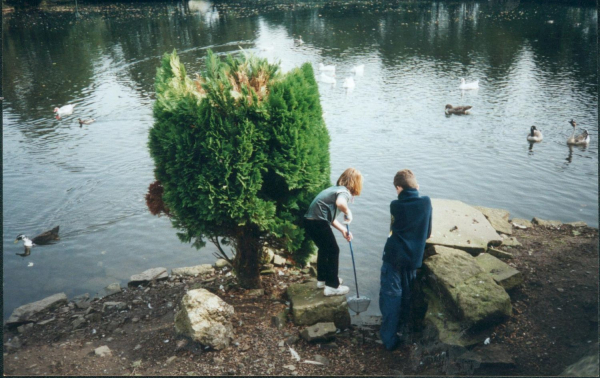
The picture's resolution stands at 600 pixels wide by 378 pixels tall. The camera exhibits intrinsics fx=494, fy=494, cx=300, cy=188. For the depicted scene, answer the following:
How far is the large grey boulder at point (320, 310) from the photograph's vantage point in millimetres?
6066

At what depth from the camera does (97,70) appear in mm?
25828

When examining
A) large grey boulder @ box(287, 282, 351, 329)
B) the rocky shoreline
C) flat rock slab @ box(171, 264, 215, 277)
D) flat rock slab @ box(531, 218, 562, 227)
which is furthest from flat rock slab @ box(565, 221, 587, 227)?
flat rock slab @ box(171, 264, 215, 277)

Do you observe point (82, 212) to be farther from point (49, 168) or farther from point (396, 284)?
point (396, 284)

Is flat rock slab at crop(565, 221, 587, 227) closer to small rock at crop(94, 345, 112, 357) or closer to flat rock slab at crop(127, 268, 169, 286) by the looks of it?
flat rock slab at crop(127, 268, 169, 286)

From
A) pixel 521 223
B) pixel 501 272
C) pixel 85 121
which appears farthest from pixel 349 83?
pixel 501 272

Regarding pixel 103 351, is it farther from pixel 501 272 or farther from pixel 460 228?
pixel 460 228

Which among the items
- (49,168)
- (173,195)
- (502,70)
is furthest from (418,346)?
(502,70)

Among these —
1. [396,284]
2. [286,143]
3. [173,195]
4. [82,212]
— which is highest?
[286,143]

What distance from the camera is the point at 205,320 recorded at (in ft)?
18.3

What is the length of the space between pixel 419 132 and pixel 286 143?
33.3 ft

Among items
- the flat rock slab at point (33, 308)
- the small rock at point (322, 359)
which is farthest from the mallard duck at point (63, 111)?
the small rock at point (322, 359)

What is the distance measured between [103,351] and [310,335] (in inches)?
95.3

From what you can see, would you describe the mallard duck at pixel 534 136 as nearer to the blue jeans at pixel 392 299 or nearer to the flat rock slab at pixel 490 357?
the blue jeans at pixel 392 299

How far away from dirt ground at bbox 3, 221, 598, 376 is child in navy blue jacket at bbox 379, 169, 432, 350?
375 millimetres
